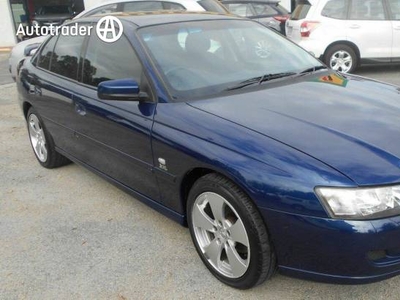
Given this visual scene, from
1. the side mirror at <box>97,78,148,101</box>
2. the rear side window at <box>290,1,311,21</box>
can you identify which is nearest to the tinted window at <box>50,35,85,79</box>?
the side mirror at <box>97,78,148,101</box>

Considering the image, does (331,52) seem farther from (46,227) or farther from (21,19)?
(21,19)

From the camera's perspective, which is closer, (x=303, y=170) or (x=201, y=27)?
(x=303, y=170)

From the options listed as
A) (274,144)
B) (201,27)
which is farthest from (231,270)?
(201,27)

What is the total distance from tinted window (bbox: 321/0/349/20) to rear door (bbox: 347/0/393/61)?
126mm

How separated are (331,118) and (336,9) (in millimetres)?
6608

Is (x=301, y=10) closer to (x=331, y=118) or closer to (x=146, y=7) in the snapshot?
(x=146, y=7)

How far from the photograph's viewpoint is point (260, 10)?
33.2ft

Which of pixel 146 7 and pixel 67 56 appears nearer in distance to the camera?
pixel 67 56

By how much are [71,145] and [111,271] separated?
1543 millimetres

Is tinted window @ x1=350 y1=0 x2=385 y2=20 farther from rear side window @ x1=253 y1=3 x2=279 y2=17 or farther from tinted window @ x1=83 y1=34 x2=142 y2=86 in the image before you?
tinted window @ x1=83 y1=34 x2=142 y2=86

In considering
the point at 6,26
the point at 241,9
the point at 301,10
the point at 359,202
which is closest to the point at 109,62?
the point at 359,202

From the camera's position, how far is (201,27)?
11.3ft

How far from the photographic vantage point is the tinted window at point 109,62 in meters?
3.14

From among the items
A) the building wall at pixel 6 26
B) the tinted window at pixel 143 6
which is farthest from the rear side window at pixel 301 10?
the building wall at pixel 6 26
